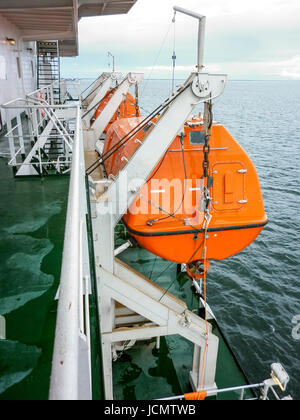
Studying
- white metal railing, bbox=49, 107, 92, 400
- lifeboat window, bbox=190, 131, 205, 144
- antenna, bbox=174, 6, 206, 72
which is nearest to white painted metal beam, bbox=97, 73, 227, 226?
antenna, bbox=174, 6, 206, 72

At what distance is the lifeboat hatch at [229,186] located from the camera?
5.02 metres

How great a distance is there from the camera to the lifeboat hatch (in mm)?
5020

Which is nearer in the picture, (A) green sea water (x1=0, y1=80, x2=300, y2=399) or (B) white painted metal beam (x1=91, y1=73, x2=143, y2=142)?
(A) green sea water (x1=0, y1=80, x2=300, y2=399)

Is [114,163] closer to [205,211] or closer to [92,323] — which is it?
[205,211]

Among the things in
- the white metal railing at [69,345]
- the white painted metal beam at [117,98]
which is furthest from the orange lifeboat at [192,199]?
the white painted metal beam at [117,98]

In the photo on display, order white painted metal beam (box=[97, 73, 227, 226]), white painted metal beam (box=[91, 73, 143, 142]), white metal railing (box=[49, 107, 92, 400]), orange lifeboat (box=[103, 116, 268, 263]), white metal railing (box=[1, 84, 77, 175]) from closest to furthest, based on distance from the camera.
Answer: white metal railing (box=[49, 107, 92, 400])
white painted metal beam (box=[97, 73, 227, 226])
orange lifeboat (box=[103, 116, 268, 263])
white metal railing (box=[1, 84, 77, 175])
white painted metal beam (box=[91, 73, 143, 142])

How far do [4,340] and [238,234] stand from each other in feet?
12.5

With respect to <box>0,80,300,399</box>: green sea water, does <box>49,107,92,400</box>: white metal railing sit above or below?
above

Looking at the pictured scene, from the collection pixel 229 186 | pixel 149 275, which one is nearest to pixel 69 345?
pixel 229 186

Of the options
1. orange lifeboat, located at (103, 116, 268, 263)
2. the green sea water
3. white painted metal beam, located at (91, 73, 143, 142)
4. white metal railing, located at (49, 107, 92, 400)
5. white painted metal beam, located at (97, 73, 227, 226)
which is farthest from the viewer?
white painted metal beam, located at (91, 73, 143, 142)

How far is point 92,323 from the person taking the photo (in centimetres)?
241

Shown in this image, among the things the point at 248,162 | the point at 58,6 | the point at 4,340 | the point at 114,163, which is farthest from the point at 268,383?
the point at 58,6

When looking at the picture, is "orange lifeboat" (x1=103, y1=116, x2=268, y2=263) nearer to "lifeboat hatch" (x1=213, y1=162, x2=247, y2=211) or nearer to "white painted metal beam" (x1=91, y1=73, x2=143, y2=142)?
"lifeboat hatch" (x1=213, y1=162, x2=247, y2=211)
